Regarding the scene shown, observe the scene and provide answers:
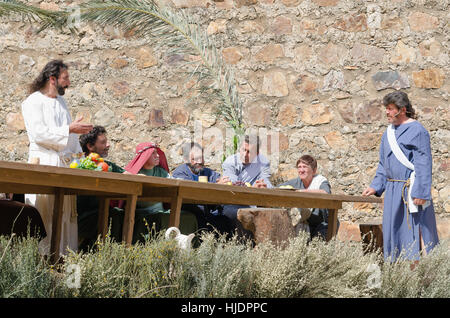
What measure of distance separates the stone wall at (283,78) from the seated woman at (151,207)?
1.68 metres

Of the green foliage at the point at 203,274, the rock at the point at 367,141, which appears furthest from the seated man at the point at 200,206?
the green foliage at the point at 203,274

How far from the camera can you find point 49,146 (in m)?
4.70

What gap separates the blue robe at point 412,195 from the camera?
503 centimetres

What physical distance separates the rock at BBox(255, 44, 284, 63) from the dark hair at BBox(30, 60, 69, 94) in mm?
2850

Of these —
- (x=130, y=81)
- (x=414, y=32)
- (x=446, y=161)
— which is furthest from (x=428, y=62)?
(x=130, y=81)

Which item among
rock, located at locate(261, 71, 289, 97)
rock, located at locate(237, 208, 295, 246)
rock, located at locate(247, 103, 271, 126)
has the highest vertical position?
rock, located at locate(261, 71, 289, 97)

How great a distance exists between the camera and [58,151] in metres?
4.76

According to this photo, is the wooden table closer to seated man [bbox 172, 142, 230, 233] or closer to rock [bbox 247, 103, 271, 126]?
seated man [bbox 172, 142, 230, 233]

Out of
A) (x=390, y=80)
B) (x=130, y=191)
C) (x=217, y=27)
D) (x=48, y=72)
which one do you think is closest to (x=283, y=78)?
(x=217, y=27)

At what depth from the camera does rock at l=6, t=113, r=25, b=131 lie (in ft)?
24.4

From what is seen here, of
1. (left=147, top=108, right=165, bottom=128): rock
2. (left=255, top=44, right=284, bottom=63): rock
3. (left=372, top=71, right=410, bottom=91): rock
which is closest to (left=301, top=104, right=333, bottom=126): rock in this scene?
(left=372, top=71, right=410, bottom=91): rock

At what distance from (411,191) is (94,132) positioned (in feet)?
8.40

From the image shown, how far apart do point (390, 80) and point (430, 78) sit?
1.28 ft

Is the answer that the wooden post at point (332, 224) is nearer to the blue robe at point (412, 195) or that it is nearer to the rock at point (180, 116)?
the blue robe at point (412, 195)
